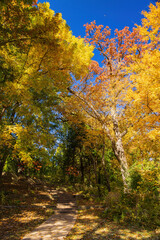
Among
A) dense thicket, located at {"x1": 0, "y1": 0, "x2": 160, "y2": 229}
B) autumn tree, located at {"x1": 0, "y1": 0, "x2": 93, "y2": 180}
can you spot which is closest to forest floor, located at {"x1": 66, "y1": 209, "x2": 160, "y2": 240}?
dense thicket, located at {"x1": 0, "y1": 0, "x2": 160, "y2": 229}

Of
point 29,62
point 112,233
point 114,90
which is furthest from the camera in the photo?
point 114,90

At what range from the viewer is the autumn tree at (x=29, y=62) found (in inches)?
139

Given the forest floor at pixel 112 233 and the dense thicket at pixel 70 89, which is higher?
the dense thicket at pixel 70 89

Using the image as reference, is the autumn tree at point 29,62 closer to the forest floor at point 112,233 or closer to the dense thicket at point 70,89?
the dense thicket at point 70,89

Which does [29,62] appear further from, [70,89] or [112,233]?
[112,233]

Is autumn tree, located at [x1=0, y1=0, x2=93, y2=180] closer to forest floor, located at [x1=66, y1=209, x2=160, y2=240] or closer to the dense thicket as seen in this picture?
the dense thicket

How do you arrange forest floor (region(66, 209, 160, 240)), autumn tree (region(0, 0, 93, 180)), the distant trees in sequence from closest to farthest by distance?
1. autumn tree (region(0, 0, 93, 180))
2. forest floor (region(66, 209, 160, 240))
3. the distant trees

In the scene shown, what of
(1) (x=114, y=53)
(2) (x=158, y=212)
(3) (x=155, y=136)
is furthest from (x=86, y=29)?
(2) (x=158, y=212)

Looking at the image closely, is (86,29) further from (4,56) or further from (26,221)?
(26,221)

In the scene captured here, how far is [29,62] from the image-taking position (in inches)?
236

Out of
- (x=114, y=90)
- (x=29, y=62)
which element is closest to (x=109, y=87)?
(x=114, y=90)

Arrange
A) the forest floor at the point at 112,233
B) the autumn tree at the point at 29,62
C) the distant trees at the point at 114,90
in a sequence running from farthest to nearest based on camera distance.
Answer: the distant trees at the point at 114,90
the forest floor at the point at 112,233
the autumn tree at the point at 29,62

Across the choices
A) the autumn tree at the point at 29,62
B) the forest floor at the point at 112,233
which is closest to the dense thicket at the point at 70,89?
the autumn tree at the point at 29,62

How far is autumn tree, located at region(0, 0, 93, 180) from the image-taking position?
139 inches
